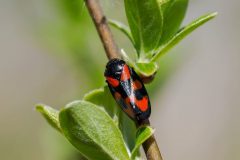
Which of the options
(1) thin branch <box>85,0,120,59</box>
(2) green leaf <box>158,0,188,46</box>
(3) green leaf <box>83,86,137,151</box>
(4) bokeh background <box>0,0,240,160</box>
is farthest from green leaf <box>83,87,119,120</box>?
(4) bokeh background <box>0,0,240,160</box>

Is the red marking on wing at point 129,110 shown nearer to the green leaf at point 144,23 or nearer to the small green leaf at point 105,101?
the small green leaf at point 105,101

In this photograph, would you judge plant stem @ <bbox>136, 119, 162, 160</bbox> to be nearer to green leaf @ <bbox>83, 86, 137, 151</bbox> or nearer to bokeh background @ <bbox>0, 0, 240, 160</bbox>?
green leaf @ <bbox>83, 86, 137, 151</bbox>

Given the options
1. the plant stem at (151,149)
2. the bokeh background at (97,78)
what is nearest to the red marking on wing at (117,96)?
the plant stem at (151,149)

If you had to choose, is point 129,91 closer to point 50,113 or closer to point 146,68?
point 146,68

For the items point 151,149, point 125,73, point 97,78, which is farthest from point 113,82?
point 97,78

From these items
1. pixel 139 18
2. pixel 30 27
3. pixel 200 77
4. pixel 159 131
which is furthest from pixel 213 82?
pixel 139 18
